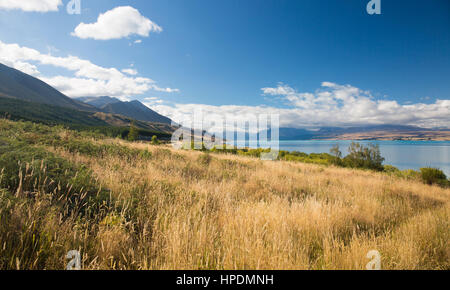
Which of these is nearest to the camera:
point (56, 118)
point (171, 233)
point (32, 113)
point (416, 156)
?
point (171, 233)

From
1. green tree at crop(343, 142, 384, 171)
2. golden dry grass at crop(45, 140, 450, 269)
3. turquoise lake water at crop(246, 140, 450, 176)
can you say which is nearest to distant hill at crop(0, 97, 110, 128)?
golden dry grass at crop(45, 140, 450, 269)

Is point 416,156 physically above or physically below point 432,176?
below

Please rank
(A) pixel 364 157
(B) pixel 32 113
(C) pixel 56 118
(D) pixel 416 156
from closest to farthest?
(A) pixel 364 157, (D) pixel 416 156, (B) pixel 32 113, (C) pixel 56 118

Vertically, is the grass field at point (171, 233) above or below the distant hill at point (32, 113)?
below

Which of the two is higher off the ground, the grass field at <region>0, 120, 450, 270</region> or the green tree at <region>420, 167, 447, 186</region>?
the grass field at <region>0, 120, 450, 270</region>

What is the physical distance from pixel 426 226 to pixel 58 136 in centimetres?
1369

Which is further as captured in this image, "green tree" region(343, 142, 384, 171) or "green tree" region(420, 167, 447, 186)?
"green tree" region(343, 142, 384, 171)

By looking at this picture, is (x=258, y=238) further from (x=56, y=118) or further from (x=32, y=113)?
(x=56, y=118)

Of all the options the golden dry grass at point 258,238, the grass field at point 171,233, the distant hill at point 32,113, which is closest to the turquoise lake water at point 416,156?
the golden dry grass at point 258,238

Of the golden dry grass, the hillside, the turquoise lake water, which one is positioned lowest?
the turquoise lake water

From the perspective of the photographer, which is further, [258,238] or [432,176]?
[432,176]

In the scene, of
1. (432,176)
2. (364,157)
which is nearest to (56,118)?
(364,157)

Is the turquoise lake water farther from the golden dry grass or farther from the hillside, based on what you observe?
the hillside

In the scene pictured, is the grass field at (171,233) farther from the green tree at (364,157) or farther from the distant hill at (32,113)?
the distant hill at (32,113)
